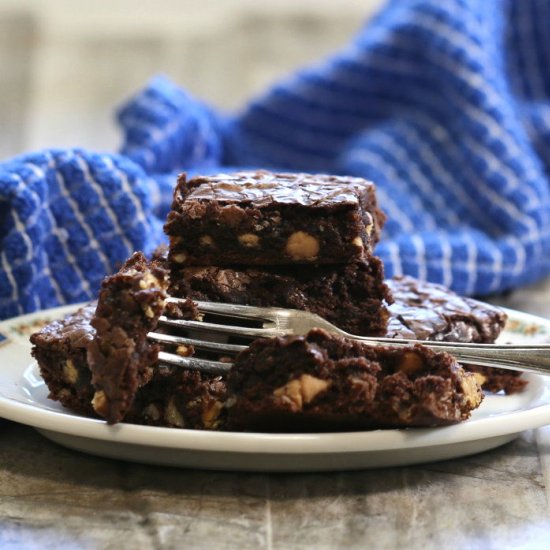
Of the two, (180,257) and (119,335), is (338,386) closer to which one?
(119,335)

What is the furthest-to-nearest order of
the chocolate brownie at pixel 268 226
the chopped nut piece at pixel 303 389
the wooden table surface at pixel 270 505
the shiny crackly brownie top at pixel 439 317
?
1. the shiny crackly brownie top at pixel 439 317
2. the chocolate brownie at pixel 268 226
3. the chopped nut piece at pixel 303 389
4. the wooden table surface at pixel 270 505

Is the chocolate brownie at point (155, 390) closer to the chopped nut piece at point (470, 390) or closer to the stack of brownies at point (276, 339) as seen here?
the stack of brownies at point (276, 339)

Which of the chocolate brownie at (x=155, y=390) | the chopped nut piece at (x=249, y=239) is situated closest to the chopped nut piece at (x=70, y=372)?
the chocolate brownie at (x=155, y=390)

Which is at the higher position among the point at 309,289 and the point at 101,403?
the point at 309,289

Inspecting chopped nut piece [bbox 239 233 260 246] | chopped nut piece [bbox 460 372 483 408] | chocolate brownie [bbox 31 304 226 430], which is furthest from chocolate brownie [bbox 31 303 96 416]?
chopped nut piece [bbox 460 372 483 408]

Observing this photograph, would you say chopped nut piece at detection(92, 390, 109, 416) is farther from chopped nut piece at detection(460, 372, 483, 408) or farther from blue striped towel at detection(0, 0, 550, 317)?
blue striped towel at detection(0, 0, 550, 317)

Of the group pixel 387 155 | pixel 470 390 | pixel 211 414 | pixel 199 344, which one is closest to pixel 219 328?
pixel 199 344

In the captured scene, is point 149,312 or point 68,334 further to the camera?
point 68,334

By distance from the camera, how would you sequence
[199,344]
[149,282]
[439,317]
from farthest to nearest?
[439,317] → [199,344] → [149,282]
